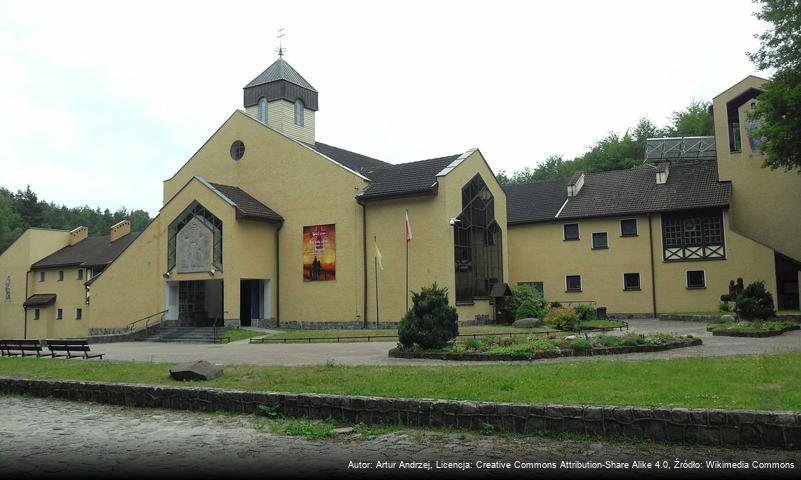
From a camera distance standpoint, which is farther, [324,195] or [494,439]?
[324,195]

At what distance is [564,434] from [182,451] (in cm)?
500

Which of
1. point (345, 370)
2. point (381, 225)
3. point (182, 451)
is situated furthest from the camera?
point (381, 225)

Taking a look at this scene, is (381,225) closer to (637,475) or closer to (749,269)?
(749,269)

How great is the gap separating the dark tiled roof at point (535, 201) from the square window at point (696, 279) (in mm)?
8629

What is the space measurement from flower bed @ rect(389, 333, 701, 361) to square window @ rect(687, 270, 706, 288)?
760 inches

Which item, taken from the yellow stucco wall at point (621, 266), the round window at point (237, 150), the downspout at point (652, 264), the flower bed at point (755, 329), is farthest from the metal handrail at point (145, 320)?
the flower bed at point (755, 329)

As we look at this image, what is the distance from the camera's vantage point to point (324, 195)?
35.2 metres

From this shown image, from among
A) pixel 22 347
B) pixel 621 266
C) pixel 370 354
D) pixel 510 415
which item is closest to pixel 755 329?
pixel 370 354

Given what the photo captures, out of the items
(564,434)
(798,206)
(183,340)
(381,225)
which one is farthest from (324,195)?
(564,434)

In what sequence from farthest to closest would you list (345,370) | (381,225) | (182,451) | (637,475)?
(381,225)
(345,370)
(182,451)
(637,475)

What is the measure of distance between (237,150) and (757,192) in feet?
99.4

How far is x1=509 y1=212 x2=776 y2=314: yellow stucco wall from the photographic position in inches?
1342

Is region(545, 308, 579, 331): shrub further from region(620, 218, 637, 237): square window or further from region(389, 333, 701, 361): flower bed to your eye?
region(620, 218, 637, 237): square window

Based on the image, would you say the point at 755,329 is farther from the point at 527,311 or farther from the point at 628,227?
the point at 628,227
